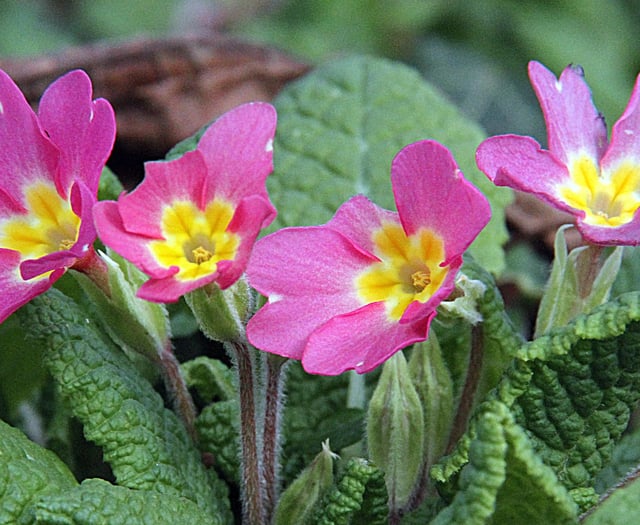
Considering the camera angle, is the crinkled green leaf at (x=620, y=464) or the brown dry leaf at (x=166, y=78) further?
the brown dry leaf at (x=166, y=78)

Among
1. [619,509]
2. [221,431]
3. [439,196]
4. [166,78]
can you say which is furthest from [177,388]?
[166,78]

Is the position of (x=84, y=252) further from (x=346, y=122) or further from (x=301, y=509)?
(x=346, y=122)

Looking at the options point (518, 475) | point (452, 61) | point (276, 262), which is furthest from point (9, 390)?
point (452, 61)

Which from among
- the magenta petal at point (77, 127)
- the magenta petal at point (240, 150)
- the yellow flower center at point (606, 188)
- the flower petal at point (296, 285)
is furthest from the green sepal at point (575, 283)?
the magenta petal at point (77, 127)

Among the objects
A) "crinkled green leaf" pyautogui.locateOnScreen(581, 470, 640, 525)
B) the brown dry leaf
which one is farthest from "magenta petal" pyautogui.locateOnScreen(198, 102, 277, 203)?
the brown dry leaf

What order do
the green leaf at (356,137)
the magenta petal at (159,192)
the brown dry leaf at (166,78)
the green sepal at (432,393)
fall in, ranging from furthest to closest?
the brown dry leaf at (166,78), the green leaf at (356,137), the green sepal at (432,393), the magenta petal at (159,192)

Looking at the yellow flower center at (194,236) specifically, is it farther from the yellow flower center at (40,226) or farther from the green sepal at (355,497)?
the green sepal at (355,497)

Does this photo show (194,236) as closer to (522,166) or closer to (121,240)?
(121,240)
